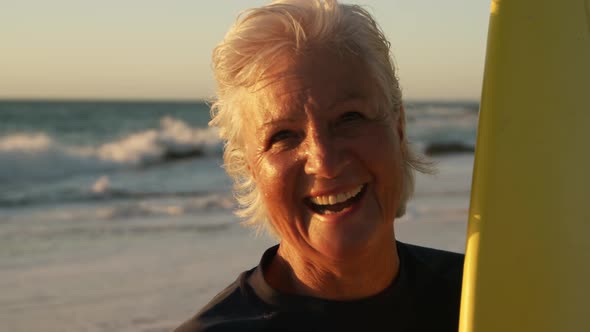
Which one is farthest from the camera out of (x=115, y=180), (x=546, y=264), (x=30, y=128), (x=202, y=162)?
(x=30, y=128)

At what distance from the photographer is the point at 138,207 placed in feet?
27.7

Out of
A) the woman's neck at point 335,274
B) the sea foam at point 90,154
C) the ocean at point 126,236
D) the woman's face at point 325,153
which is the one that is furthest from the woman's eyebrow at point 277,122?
the sea foam at point 90,154

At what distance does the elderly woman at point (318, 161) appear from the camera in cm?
189

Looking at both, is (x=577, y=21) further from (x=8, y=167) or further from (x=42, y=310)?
(x=8, y=167)

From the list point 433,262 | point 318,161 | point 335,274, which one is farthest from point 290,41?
point 433,262

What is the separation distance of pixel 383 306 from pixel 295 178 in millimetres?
429

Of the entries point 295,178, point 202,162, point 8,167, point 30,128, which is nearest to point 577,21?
point 295,178

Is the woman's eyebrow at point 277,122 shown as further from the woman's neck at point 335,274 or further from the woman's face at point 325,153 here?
the woman's neck at point 335,274

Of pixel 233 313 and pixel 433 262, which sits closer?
pixel 233 313

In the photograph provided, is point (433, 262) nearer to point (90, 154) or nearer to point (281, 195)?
point (281, 195)

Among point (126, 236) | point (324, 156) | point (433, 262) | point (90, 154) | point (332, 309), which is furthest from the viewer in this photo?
point (90, 154)

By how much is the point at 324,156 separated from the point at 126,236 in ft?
16.6

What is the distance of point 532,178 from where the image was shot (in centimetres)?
193

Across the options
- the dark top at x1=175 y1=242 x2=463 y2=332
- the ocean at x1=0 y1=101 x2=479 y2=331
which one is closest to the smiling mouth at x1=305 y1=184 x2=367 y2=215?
the dark top at x1=175 y1=242 x2=463 y2=332
